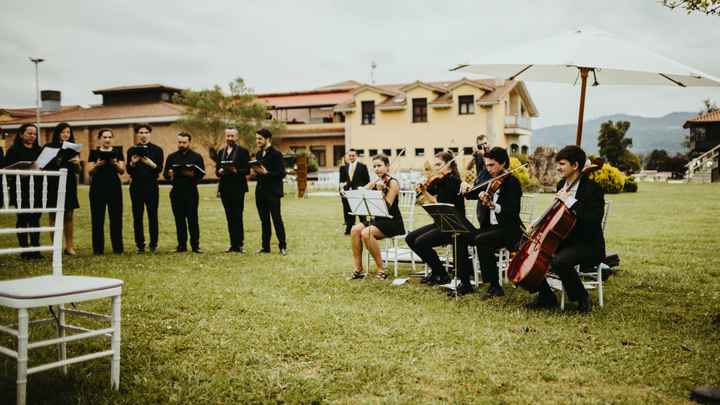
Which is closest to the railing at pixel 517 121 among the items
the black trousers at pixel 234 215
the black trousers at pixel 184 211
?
the black trousers at pixel 234 215

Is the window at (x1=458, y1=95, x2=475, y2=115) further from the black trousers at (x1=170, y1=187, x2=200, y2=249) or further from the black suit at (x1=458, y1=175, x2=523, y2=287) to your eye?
the black suit at (x1=458, y1=175, x2=523, y2=287)

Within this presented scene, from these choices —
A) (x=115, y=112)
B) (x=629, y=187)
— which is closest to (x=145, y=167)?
(x=629, y=187)

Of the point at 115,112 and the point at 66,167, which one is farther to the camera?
the point at 115,112

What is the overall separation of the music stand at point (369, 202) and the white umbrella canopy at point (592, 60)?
6.32ft

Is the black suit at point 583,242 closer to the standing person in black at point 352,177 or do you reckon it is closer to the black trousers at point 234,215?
the black trousers at point 234,215

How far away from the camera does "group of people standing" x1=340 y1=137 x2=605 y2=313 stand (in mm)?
6020

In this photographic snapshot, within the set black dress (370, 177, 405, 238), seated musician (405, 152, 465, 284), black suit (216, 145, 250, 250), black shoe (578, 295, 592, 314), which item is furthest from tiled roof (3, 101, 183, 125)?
black shoe (578, 295, 592, 314)

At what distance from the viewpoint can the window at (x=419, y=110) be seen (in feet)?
141

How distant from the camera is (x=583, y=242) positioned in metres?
6.12

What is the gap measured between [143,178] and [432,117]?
34193 mm

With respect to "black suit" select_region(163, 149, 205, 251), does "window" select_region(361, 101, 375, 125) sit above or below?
above

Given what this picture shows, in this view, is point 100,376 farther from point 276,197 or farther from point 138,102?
point 138,102

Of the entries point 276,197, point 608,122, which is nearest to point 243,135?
point 276,197

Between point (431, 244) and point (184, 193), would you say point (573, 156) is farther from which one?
point (184, 193)
